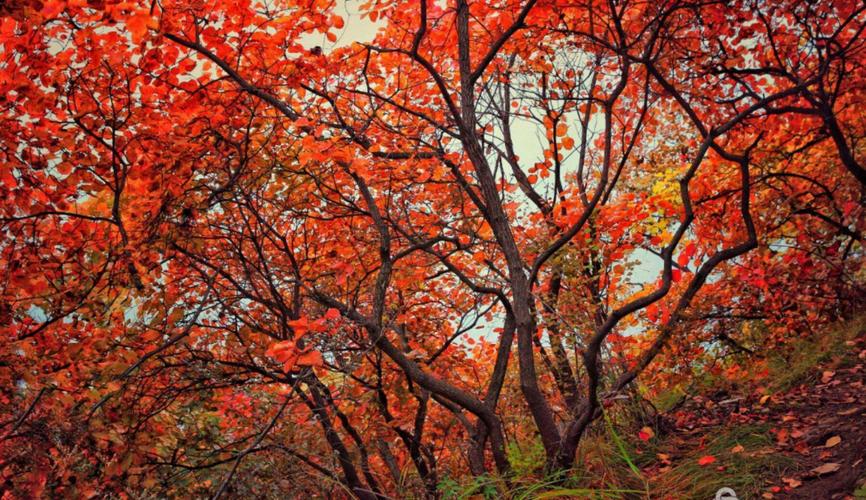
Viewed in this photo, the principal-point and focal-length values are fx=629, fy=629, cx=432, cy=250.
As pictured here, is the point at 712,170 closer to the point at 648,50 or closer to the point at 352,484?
the point at 648,50

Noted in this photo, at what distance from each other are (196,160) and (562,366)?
5028 millimetres

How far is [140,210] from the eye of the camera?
4879 mm

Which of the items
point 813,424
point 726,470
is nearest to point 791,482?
point 726,470

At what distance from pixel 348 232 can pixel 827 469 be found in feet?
15.9

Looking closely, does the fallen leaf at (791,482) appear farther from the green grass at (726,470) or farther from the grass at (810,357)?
the grass at (810,357)

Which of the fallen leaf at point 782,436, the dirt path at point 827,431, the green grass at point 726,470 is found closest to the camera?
the dirt path at point 827,431

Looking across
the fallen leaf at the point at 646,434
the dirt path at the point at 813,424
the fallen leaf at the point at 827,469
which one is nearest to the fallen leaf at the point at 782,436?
the dirt path at the point at 813,424

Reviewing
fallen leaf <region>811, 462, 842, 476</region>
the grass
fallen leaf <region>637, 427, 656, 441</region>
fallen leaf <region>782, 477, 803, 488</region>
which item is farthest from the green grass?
the grass

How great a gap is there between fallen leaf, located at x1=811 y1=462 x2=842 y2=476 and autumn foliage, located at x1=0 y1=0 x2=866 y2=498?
132 cm

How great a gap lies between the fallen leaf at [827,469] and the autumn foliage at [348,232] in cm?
132

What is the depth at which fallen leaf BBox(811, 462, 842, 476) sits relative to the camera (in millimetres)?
4180

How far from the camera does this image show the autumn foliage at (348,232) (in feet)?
14.7

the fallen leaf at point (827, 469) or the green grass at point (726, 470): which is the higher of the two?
the green grass at point (726, 470)

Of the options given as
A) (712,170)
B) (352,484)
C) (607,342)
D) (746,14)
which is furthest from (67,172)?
(712,170)
